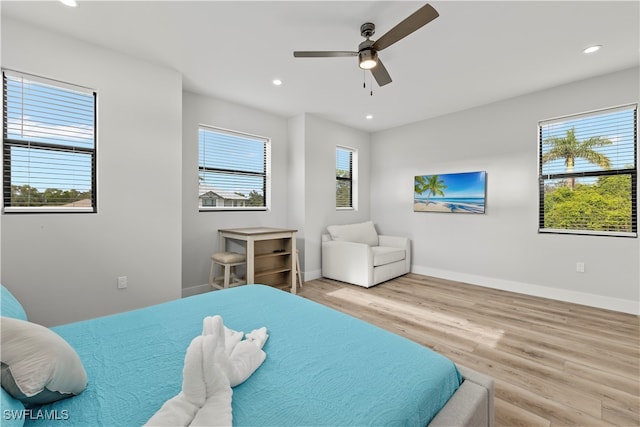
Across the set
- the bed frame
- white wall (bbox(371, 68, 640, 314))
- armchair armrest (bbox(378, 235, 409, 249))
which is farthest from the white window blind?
the bed frame

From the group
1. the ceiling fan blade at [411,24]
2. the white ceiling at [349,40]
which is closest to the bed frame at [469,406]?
the ceiling fan blade at [411,24]

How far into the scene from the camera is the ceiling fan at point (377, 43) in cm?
182

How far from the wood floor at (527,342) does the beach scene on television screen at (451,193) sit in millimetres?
1248

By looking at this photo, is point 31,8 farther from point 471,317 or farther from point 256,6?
point 471,317

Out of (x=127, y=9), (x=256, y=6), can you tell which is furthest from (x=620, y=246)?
(x=127, y=9)

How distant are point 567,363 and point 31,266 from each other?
435 centimetres

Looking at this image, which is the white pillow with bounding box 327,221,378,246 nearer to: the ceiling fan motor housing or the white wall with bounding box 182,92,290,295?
the white wall with bounding box 182,92,290,295

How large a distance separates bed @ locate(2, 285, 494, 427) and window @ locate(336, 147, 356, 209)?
3761mm

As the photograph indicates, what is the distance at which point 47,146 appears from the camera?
2434 mm

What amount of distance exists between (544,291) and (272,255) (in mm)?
3578

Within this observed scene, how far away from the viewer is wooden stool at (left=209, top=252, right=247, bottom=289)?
3.34m

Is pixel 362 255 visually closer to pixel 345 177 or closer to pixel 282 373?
pixel 345 177

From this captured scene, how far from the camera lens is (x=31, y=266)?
7.59 feet

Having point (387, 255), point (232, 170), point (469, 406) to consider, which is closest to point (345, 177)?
point (387, 255)
